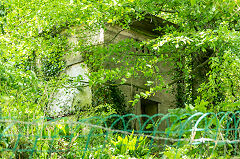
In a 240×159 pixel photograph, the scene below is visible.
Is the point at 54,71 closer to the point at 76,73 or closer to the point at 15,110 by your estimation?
the point at 76,73

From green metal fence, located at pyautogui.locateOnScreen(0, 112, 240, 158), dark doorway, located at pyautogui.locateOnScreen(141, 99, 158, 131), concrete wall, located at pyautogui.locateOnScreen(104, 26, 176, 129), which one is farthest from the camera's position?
dark doorway, located at pyautogui.locateOnScreen(141, 99, 158, 131)

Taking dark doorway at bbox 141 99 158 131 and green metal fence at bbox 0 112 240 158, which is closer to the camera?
green metal fence at bbox 0 112 240 158

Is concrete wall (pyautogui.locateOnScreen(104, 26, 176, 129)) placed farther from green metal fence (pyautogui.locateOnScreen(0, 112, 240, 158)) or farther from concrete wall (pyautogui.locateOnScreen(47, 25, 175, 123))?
green metal fence (pyautogui.locateOnScreen(0, 112, 240, 158))

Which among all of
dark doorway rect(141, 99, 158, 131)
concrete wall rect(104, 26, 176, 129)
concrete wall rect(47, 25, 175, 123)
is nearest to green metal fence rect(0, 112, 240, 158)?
concrete wall rect(47, 25, 175, 123)

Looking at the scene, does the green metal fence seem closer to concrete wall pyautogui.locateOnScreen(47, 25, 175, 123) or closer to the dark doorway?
concrete wall pyautogui.locateOnScreen(47, 25, 175, 123)

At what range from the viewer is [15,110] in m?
5.16

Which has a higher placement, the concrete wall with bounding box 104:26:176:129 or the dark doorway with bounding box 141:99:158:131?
the concrete wall with bounding box 104:26:176:129

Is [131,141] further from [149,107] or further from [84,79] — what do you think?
[149,107]

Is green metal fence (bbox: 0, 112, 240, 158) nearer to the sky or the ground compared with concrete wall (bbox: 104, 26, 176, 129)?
nearer to the ground

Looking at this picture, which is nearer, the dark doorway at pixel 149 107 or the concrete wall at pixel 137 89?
the concrete wall at pixel 137 89

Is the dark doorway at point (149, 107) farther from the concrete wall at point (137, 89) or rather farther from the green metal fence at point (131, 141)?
the green metal fence at point (131, 141)

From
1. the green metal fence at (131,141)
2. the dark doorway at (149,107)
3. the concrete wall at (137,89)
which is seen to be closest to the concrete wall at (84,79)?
the concrete wall at (137,89)

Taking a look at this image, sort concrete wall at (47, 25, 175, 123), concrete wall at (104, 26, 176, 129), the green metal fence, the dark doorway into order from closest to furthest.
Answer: the green metal fence → concrete wall at (47, 25, 175, 123) → concrete wall at (104, 26, 176, 129) → the dark doorway

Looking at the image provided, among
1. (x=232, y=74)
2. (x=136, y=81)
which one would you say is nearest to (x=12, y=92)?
(x=232, y=74)
